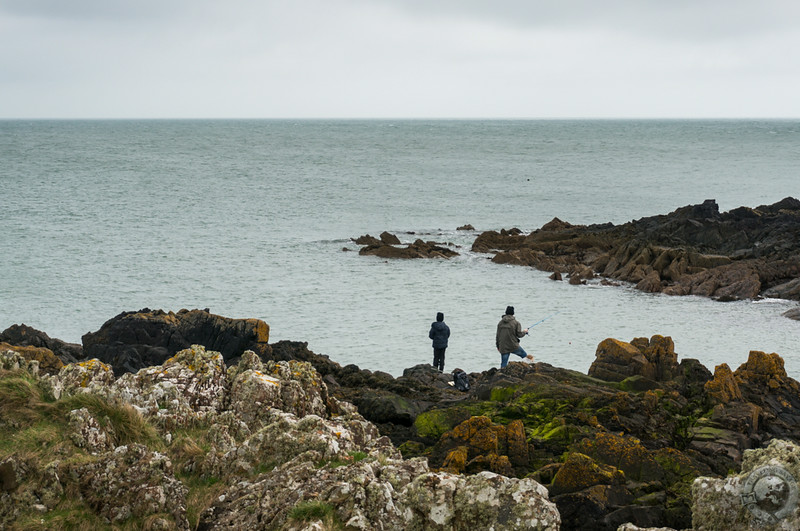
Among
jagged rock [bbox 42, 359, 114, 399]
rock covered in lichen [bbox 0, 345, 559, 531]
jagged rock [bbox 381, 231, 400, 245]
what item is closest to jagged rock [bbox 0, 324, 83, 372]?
jagged rock [bbox 42, 359, 114, 399]

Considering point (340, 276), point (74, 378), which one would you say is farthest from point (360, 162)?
point (74, 378)

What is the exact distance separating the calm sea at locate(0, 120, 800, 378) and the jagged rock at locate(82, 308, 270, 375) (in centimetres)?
393

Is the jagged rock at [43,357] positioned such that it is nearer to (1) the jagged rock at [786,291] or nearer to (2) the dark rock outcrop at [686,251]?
(2) the dark rock outcrop at [686,251]

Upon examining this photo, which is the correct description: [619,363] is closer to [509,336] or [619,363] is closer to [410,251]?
[509,336]

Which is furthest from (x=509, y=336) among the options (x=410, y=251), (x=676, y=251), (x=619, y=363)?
(x=410, y=251)

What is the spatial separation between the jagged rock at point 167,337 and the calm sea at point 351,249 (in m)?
3.93

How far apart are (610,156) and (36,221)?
85947 mm

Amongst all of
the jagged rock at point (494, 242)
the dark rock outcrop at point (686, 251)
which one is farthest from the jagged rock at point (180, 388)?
the jagged rock at point (494, 242)

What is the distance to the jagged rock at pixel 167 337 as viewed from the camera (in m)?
17.1

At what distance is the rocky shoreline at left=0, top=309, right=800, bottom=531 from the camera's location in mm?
6352

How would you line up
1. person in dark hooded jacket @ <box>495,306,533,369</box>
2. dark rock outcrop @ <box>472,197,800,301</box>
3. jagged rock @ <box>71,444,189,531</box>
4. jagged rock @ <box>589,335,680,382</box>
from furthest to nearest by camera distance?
1. dark rock outcrop @ <box>472,197,800,301</box>
2. person in dark hooded jacket @ <box>495,306,533,369</box>
3. jagged rock @ <box>589,335,680,382</box>
4. jagged rock @ <box>71,444,189,531</box>

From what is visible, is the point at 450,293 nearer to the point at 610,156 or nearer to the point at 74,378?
the point at 74,378

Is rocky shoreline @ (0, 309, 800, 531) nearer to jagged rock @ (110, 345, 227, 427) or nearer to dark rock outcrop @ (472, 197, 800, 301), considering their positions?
jagged rock @ (110, 345, 227, 427)

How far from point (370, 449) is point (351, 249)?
96.2 ft
